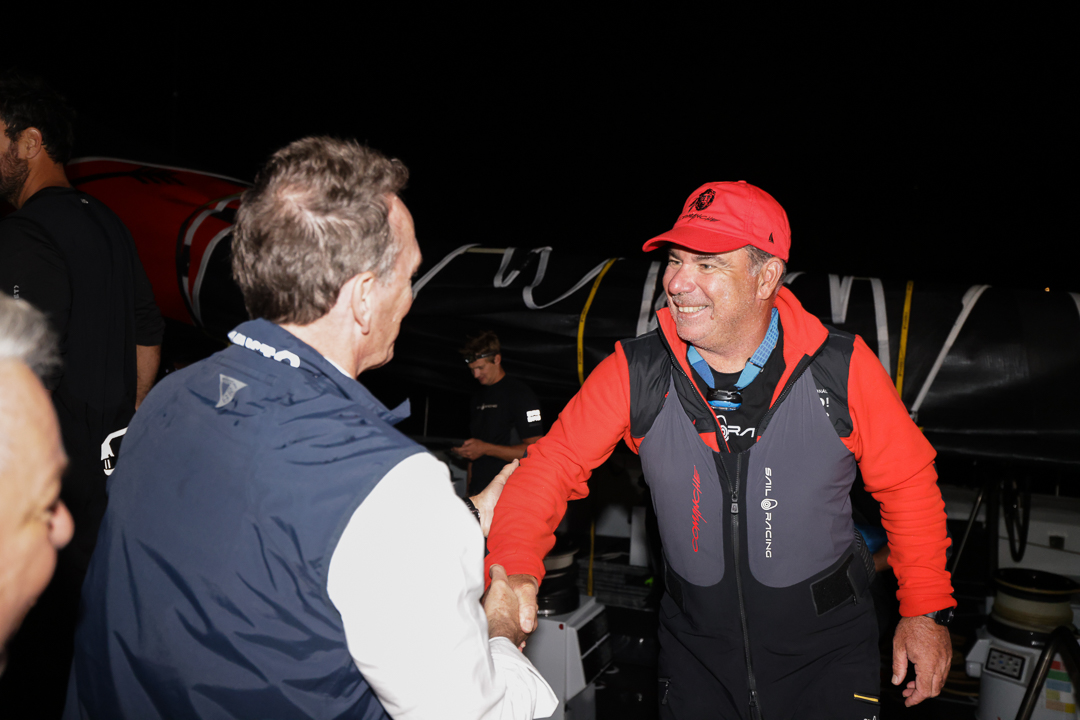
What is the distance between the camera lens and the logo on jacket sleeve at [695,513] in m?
1.95

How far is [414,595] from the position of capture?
846mm

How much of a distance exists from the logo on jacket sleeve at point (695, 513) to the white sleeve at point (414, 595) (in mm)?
1143

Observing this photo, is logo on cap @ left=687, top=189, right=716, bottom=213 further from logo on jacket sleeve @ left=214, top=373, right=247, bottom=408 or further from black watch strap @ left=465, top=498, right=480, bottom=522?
logo on jacket sleeve @ left=214, top=373, right=247, bottom=408

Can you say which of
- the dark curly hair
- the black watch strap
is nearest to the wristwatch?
the black watch strap

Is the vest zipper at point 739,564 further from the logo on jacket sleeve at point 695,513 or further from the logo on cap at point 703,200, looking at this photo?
the logo on cap at point 703,200

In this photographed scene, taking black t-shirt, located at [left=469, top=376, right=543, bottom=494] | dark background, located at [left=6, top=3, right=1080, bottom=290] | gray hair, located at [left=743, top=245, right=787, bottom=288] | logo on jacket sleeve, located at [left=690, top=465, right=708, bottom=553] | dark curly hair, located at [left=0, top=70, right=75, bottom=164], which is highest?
dark background, located at [left=6, top=3, right=1080, bottom=290]

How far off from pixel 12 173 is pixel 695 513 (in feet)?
7.76

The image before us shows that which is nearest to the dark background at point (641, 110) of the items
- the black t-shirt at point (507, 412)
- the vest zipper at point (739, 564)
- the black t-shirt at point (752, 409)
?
the black t-shirt at point (507, 412)

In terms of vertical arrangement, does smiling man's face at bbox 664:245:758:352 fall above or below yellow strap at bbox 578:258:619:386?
above

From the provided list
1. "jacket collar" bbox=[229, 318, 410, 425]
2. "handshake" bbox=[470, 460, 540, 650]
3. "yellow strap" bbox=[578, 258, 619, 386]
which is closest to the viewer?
"jacket collar" bbox=[229, 318, 410, 425]

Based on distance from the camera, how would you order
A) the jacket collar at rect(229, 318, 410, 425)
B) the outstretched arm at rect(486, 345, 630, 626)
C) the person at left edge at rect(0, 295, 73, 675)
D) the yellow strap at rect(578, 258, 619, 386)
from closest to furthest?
1. the person at left edge at rect(0, 295, 73, 675)
2. the jacket collar at rect(229, 318, 410, 425)
3. the outstretched arm at rect(486, 345, 630, 626)
4. the yellow strap at rect(578, 258, 619, 386)

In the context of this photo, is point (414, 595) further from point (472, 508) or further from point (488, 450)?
point (488, 450)

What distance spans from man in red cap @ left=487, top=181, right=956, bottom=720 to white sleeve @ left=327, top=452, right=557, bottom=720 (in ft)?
2.93

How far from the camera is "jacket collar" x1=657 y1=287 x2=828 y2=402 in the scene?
1948 millimetres
